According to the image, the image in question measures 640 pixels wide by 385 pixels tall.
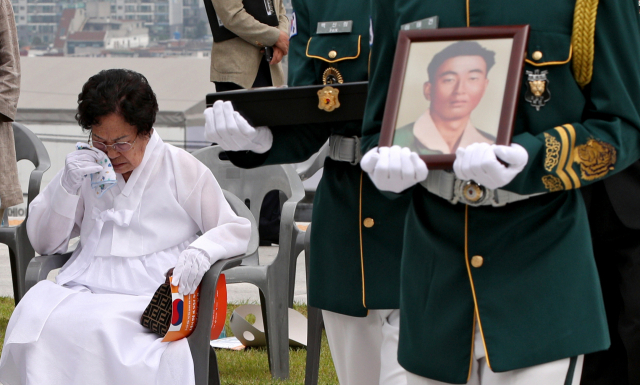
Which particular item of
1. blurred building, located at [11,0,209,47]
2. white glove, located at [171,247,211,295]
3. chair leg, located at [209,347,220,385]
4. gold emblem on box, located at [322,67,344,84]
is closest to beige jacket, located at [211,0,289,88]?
chair leg, located at [209,347,220,385]

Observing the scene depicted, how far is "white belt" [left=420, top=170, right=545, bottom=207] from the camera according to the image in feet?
5.23

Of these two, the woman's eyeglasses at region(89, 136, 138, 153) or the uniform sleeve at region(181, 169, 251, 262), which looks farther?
the woman's eyeglasses at region(89, 136, 138, 153)

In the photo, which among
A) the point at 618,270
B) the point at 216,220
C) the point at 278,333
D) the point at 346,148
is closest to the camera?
the point at 346,148

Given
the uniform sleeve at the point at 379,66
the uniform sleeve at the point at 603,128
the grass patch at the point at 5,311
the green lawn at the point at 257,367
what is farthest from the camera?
the grass patch at the point at 5,311

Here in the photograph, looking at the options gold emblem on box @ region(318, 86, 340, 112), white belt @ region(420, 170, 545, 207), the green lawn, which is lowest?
the green lawn

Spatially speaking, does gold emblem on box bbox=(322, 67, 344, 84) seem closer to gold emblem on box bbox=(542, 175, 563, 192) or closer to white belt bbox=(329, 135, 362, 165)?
white belt bbox=(329, 135, 362, 165)

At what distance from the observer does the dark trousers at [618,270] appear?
2430mm

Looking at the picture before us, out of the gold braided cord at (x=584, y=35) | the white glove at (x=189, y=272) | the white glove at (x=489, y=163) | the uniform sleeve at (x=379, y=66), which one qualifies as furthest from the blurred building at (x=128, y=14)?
the white glove at (x=489, y=163)

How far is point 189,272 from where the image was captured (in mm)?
2650

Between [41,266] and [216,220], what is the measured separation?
0.60 meters

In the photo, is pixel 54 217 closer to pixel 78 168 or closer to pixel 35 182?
pixel 78 168

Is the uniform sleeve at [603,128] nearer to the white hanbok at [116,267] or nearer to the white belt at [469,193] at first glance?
the white belt at [469,193]

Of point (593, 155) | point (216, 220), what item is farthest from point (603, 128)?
point (216, 220)

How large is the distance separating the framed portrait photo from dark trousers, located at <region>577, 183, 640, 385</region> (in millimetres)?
1009
